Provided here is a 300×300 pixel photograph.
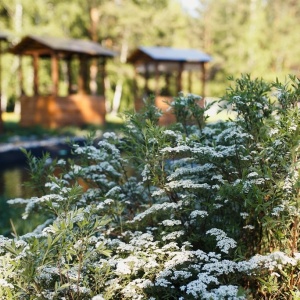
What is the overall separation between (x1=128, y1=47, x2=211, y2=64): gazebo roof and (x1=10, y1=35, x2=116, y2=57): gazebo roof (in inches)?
72.3

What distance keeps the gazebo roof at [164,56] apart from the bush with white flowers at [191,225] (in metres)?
16.6

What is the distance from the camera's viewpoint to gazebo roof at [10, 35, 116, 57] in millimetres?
17188

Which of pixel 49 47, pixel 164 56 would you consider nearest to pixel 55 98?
pixel 49 47

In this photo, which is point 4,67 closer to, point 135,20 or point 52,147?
point 135,20

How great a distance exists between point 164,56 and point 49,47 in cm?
539

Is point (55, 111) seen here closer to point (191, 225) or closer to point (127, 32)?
point (127, 32)

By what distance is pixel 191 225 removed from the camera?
11.3ft

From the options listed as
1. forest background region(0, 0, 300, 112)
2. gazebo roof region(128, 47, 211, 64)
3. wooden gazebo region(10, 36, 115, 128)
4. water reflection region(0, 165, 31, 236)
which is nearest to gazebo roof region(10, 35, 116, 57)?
wooden gazebo region(10, 36, 115, 128)

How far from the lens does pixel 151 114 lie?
156 inches

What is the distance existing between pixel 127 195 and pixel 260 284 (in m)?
1.50

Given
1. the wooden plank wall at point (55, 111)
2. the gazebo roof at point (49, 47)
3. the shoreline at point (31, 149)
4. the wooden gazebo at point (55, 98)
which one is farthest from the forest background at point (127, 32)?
the shoreline at point (31, 149)

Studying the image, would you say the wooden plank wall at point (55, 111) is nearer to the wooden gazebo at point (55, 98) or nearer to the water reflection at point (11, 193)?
the wooden gazebo at point (55, 98)

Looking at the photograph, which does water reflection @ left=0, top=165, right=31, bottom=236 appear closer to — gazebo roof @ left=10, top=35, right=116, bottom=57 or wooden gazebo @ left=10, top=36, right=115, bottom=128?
wooden gazebo @ left=10, top=36, right=115, bottom=128

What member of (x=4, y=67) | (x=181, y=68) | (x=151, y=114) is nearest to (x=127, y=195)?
(x=151, y=114)
